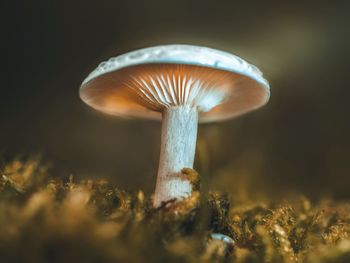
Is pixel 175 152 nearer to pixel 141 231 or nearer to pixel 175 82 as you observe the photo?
pixel 175 82

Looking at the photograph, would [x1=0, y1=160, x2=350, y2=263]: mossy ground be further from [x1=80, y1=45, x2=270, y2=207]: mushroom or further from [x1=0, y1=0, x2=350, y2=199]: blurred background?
[x1=0, y1=0, x2=350, y2=199]: blurred background

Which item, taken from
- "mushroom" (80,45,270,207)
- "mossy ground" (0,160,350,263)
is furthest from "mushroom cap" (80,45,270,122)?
"mossy ground" (0,160,350,263)

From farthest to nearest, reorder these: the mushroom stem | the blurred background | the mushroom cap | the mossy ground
A: the blurred background → the mushroom stem → the mushroom cap → the mossy ground

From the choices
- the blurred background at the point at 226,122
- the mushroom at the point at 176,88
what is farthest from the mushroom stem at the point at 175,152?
the blurred background at the point at 226,122

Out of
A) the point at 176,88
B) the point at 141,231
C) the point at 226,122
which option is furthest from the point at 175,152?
the point at 226,122

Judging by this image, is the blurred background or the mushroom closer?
the mushroom

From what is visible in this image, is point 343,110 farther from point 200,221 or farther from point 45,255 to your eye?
point 45,255

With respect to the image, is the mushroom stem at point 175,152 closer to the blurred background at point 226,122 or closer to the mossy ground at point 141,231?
the mossy ground at point 141,231

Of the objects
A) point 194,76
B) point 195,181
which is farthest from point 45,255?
point 194,76
